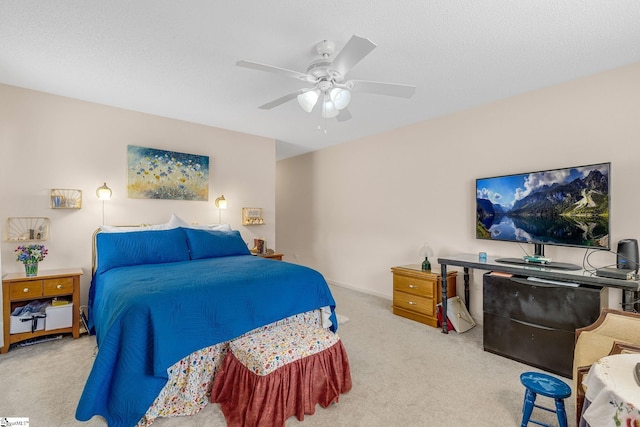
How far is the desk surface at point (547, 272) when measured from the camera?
6.68ft

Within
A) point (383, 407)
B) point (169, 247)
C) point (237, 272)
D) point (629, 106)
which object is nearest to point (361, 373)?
point (383, 407)

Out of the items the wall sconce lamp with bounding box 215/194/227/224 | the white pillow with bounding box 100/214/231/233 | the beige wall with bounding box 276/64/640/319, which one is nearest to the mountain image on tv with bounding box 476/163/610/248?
the beige wall with bounding box 276/64/640/319

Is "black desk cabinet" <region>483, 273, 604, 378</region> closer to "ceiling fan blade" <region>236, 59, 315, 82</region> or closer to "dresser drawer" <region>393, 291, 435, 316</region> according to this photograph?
"dresser drawer" <region>393, 291, 435, 316</region>

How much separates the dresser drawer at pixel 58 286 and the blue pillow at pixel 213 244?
3.72 ft

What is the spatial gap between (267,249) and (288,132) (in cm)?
185

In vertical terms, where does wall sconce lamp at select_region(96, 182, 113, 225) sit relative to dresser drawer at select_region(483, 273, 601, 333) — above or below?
above

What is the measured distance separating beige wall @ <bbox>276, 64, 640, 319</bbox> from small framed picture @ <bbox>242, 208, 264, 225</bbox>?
55.9 inches

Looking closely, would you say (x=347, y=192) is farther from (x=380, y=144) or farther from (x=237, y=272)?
(x=237, y=272)

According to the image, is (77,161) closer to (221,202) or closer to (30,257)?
(30,257)

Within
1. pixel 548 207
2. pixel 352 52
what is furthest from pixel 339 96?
pixel 548 207

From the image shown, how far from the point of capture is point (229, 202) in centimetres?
441

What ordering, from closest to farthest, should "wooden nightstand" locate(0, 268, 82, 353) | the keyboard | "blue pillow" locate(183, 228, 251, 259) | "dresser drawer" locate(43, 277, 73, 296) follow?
the keyboard, "wooden nightstand" locate(0, 268, 82, 353), "dresser drawer" locate(43, 277, 73, 296), "blue pillow" locate(183, 228, 251, 259)

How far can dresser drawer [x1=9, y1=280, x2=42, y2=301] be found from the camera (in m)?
2.67

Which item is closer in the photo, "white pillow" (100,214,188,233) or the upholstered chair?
the upholstered chair
